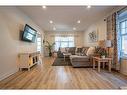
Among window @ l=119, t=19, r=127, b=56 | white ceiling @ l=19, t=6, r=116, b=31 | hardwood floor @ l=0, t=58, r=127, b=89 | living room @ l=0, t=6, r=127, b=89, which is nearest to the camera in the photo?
hardwood floor @ l=0, t=58, r=127, b=89

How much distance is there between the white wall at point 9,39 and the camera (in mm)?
4405

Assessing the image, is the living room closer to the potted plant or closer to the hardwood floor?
the hardwood floor

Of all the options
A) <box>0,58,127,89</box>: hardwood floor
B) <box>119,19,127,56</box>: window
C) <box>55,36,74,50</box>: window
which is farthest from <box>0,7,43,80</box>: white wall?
<box>55,36,74,50</box>: window

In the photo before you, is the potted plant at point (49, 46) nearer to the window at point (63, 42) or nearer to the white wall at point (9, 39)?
the window at point (63, 42)

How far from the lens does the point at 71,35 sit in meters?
13.6

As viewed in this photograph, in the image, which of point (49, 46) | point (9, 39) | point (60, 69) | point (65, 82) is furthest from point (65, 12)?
point (49, 46)

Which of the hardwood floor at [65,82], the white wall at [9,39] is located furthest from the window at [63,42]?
the hardwood floor at [65,82]

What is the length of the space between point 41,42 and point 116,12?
7.39 meters

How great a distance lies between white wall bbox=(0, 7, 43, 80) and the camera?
4.40 metres
